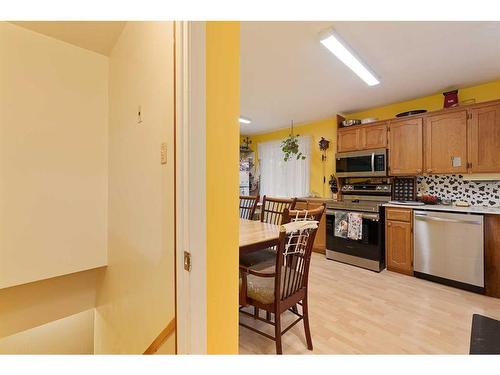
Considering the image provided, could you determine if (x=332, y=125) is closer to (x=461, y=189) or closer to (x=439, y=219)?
(x=461, y=189)

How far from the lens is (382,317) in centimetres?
214

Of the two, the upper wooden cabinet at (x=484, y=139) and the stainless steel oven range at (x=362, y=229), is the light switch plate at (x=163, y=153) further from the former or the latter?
the upper wooden cabinet at (x=484, y=139)

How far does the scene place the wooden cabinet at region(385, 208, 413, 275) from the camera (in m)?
3.05

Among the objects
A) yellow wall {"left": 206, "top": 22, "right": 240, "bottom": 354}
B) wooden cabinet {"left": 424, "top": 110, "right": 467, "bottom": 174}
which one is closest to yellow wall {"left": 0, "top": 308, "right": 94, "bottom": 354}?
yellow wall {"left": 206, "top": 22, "right": 240, "bottom": 354}

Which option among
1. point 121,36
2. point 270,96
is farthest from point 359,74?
point 121,36

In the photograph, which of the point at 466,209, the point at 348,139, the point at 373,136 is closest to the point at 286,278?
the point at 466,209

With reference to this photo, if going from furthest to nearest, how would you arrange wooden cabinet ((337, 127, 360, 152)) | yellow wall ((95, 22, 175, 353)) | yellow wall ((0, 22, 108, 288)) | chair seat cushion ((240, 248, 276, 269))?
wooden cabinet ((337, 127, 360, 152)), chair seat cushion ((240, 248, 276, 269)), yellow wall ((0, 22, 108, 288)), yellow wall ((95, 22, 175, 353))

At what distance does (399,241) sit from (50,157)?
13.0 ft

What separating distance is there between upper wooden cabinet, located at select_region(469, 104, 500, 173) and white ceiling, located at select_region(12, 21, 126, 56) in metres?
3.74

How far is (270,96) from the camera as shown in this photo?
11.2ft

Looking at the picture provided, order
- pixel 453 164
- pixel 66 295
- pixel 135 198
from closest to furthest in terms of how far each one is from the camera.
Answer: pixel 135 198
pixel 66 295
pixel 453 164

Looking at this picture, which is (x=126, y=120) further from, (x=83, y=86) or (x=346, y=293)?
(x=346, y=293)

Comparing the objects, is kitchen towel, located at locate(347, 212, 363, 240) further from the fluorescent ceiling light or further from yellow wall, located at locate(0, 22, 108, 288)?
yellow wall, located at locate(0, 22, 108, 288)
